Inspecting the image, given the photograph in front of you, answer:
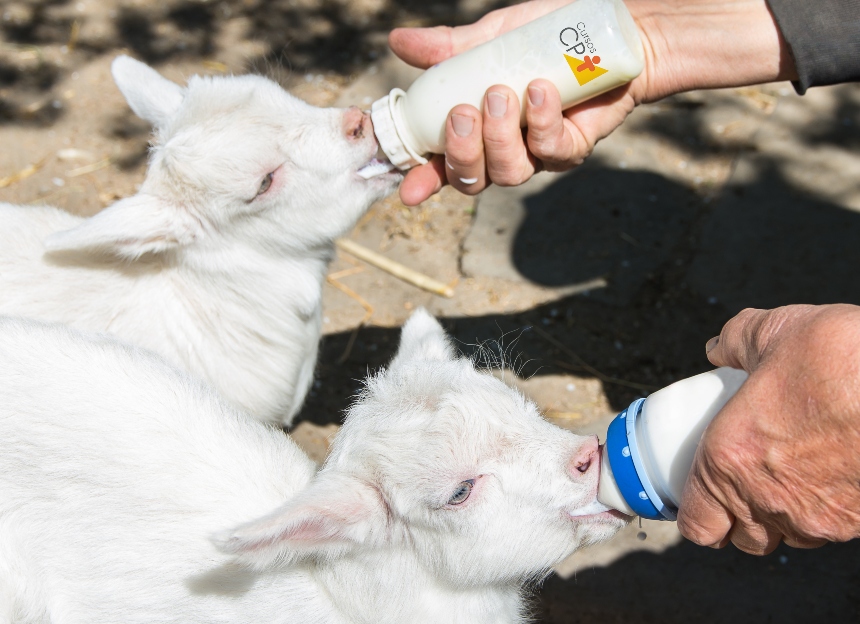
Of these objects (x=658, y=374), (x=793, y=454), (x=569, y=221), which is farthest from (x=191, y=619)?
(x=569, y=221)

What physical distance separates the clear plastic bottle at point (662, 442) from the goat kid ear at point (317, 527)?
61 cm

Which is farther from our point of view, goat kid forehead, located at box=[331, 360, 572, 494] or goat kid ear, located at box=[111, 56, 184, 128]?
goat kid ear, located at box=[111, 56, 184, 128]

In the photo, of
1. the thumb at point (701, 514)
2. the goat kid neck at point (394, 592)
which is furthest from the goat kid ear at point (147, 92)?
the thumb at point (701, 514)

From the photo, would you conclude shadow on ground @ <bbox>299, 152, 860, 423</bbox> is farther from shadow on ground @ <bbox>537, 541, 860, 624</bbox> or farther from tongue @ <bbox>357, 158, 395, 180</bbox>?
tongue @ <bbox>357, 158, 395, 180</bbox>

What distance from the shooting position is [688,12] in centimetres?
307

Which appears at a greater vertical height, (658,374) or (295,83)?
(295,83)

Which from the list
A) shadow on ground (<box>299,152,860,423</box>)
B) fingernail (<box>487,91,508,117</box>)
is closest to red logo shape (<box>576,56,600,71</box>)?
fingernail (<box>487,91,508,117</box>)

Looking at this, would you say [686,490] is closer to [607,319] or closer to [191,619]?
[191,619]

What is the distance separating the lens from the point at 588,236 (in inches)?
171

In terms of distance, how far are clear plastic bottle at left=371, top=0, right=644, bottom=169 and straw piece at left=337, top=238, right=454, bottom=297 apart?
5.06 feet

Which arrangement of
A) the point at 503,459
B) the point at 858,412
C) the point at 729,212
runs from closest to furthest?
the point at 858,412
the point at 503,459
the point at 729,212

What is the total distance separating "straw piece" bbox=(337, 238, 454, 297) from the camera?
4.18m

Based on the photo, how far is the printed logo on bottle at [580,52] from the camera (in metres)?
2.41

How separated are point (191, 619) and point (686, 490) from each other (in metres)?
1.32
